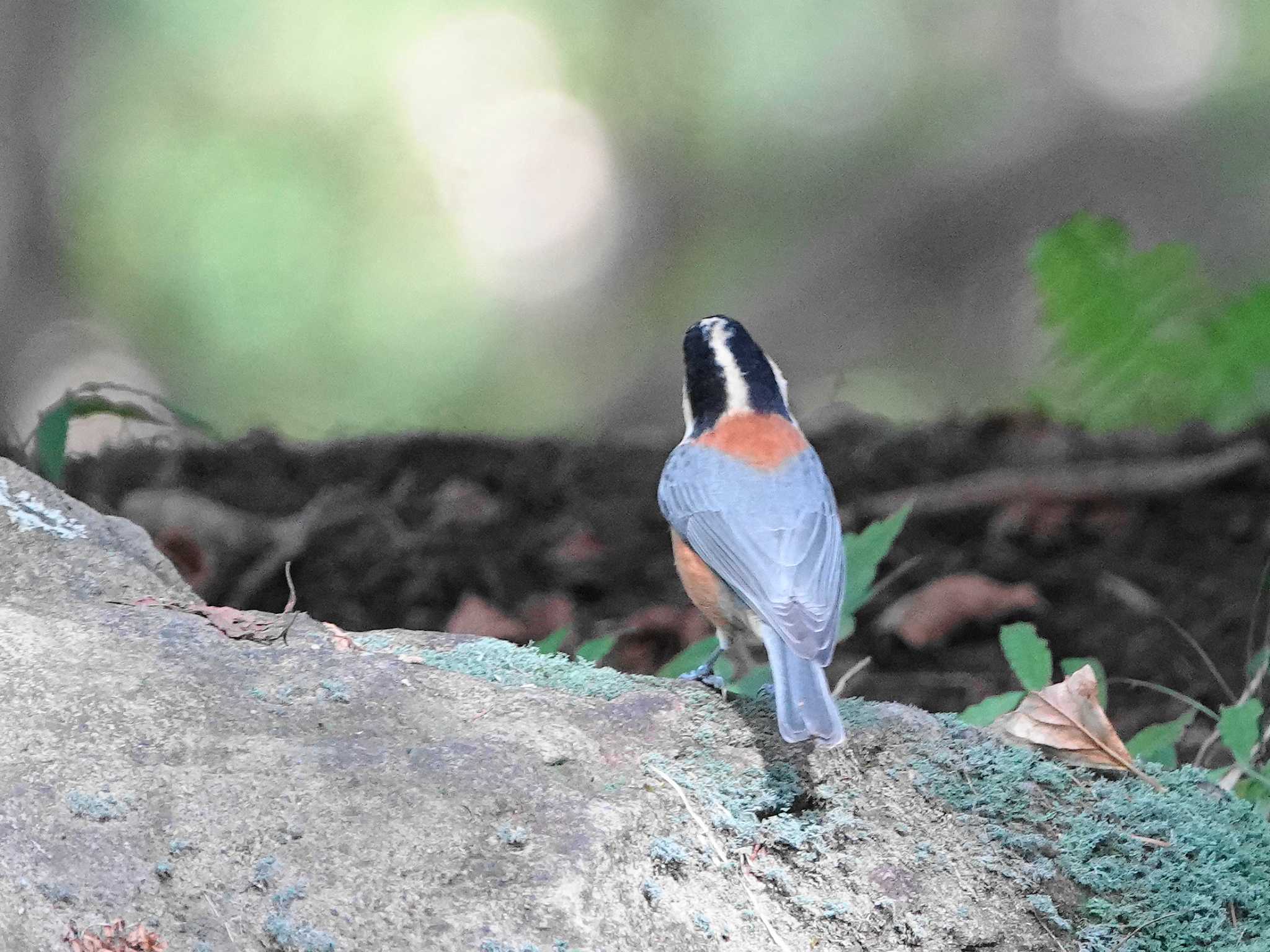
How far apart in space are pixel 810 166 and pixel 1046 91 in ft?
6.16

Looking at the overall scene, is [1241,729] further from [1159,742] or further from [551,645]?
[551,645]

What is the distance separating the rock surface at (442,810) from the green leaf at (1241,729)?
820 millimetres

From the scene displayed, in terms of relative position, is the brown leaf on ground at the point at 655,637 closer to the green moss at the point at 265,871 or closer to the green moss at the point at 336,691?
the green moss at the point at 336,691

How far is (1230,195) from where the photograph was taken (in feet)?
33.4

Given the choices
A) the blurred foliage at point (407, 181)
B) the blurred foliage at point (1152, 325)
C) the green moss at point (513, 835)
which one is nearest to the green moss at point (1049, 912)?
the green moss at point (513, 835)

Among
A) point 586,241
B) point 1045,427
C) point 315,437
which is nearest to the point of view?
point 1045,427

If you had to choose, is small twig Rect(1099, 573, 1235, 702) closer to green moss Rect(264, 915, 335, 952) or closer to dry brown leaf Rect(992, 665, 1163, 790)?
dry brown leaf Rect(992, 665, 1163, 790)

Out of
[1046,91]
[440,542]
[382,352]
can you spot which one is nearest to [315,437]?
[440,542]

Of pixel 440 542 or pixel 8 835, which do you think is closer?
pixel 8 835

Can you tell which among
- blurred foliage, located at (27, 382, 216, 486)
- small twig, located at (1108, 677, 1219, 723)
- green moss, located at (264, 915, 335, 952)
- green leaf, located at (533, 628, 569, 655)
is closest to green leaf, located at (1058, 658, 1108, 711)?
small twig, located at (1108, 677, 1219, 723)

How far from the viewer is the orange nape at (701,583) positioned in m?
3.11

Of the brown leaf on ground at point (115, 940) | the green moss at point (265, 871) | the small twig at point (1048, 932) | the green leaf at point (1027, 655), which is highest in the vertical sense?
the green moss at point (265, 871)

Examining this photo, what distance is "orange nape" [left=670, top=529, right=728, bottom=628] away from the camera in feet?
10.2

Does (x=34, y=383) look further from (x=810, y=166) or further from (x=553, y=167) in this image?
(x=810, y=166)
